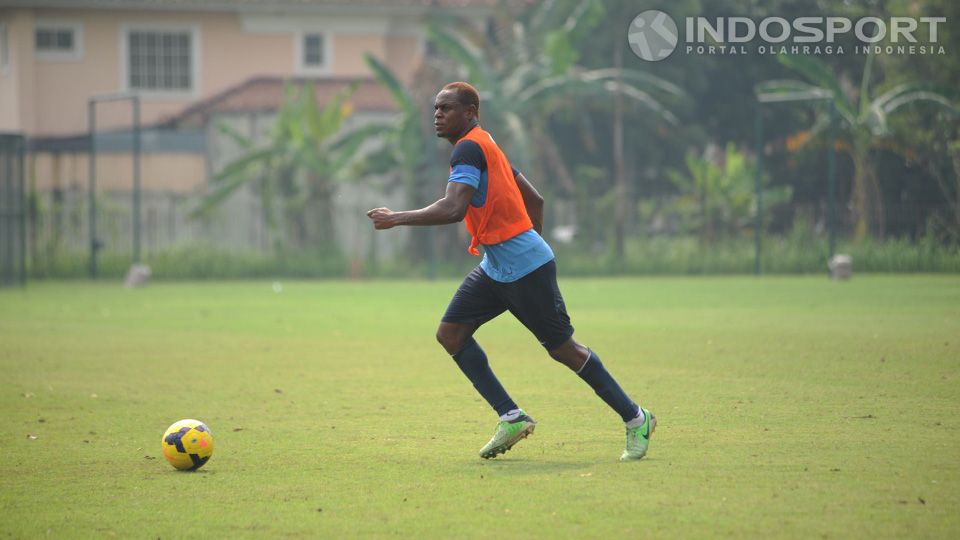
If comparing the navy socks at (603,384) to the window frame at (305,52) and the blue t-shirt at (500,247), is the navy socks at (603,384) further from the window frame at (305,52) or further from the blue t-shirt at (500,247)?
the window frame at (305,52)

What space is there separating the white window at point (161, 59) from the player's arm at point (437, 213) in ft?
123

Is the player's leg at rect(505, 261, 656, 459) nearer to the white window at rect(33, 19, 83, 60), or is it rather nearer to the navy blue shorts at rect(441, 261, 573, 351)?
the navy blue shorts at rect(441, 261, 573, 351)

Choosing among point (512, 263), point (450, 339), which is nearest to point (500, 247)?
point (512, 263)

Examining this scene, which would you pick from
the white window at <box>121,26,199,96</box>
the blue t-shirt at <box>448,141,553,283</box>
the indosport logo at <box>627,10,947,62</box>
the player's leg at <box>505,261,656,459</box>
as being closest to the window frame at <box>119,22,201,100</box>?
the white window at <box>121,26,199,96</box>

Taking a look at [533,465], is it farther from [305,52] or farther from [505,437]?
[305,52]

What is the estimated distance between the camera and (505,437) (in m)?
7.92

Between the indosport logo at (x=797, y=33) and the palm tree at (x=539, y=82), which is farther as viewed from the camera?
the palm tree at (x=539, y=82)

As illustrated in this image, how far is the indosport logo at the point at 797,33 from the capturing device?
99.9 ft

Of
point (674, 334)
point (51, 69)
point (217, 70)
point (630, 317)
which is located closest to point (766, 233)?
point (630, 317)

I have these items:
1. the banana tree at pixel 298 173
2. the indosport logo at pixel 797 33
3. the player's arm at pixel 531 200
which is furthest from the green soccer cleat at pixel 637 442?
the banana tree at pixel 298 173

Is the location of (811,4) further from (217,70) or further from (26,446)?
(26,446)

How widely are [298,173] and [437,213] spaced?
82.4ft

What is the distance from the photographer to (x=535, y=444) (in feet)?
27.9

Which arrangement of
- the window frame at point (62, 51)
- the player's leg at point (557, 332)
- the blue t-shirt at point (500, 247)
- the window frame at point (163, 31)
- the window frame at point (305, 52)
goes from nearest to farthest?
the blue t-shirt at point (500, 247), the player's leg at point (557, 332), the window frame at point (62, 51), the window frame at point (163, 31), the window frame at point (305, 52)
